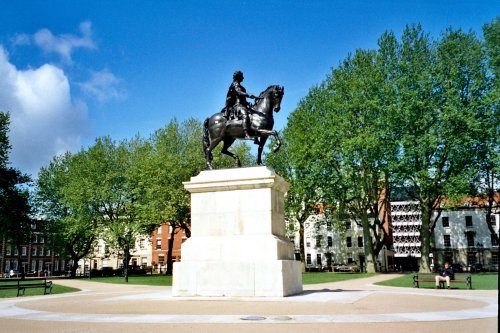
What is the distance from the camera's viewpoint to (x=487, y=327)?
30.2 feet

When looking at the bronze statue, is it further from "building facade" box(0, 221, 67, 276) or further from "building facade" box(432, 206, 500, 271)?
"building facade" box(0, 221, 67, 276)

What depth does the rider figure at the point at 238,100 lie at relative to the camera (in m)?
18.1

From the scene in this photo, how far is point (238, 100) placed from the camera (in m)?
18.5

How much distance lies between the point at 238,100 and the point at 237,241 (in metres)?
5.62

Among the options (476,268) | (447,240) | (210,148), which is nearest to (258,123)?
(210,148)

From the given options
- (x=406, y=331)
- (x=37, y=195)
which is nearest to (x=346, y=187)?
Answer: (x=406, y=331)

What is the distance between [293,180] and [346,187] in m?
5.98

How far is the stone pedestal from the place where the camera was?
15.8 metres

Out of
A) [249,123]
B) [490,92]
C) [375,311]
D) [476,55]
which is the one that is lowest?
[375,311]

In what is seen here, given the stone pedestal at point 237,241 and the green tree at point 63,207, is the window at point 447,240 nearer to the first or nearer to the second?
the green tree at point 63,207

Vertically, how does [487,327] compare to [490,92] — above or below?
below

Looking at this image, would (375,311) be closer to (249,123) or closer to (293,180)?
(249,123)

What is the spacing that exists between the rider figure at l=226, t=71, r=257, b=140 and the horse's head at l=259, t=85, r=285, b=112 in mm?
513

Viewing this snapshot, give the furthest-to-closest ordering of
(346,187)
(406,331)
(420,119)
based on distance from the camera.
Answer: (346,187), (420,119), (406,331)
